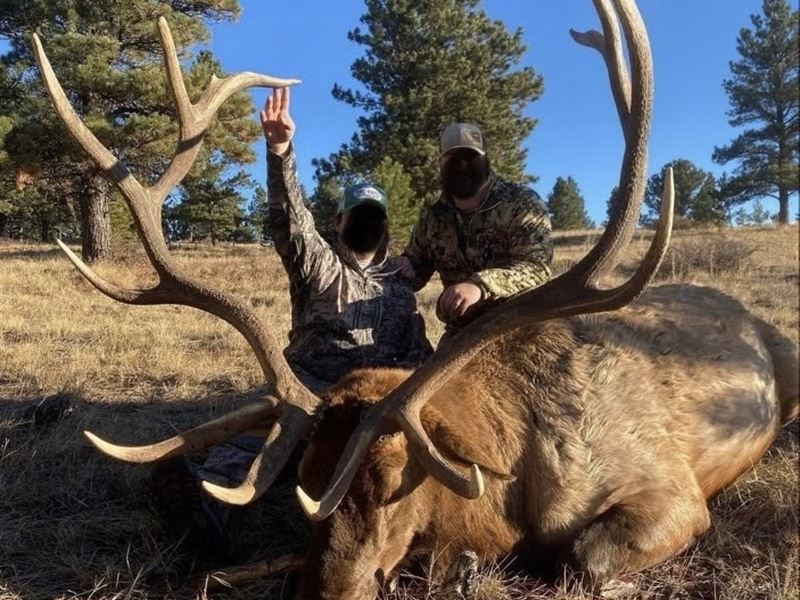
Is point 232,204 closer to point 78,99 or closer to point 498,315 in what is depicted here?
point 78,99

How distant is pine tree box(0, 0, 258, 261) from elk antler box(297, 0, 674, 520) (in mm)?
11730

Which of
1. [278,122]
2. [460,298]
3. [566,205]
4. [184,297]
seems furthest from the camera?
[566,205]

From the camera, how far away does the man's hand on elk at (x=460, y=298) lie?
388 cm

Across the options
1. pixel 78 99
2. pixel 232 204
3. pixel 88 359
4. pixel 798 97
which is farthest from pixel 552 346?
pixel 232 204

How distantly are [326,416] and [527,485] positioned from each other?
969mm

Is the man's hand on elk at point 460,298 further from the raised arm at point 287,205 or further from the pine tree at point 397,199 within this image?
the pine tree at point 397,199

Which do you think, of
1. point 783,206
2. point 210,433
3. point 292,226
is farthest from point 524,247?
point 783,206

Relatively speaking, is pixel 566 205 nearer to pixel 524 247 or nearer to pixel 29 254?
pixel 29 254

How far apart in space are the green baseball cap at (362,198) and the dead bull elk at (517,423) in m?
1.04

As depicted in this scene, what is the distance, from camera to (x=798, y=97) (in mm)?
20547

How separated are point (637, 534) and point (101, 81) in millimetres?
13934

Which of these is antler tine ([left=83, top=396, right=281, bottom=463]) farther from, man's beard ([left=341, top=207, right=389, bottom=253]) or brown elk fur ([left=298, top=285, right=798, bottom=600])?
man's beard ([left=341, top=207, right=389, bottom=253])

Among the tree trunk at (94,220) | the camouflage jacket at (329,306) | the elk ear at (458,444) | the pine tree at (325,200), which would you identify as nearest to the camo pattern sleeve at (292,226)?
the camouflage jacket at (329,306)

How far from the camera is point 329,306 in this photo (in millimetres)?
4527
